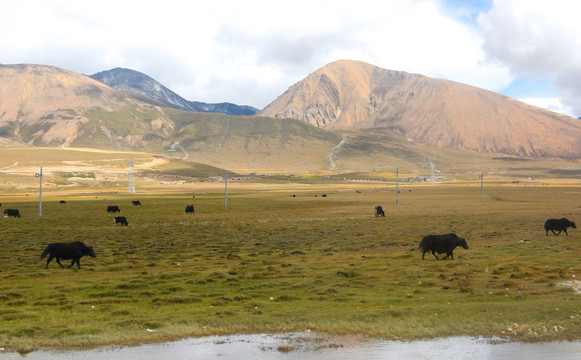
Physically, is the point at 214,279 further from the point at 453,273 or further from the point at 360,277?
the point at 453,273

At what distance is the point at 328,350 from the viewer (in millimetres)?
9867

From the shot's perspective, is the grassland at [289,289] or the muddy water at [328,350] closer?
the muddy water at [328,350]

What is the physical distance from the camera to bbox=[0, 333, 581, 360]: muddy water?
960 centimetres

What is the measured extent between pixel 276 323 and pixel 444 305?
4454 mm

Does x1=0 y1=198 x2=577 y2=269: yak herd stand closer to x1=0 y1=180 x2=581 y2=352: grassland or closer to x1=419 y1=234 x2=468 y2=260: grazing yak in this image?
x1=419 y1=234 x2=468 y2=260: grazing yak

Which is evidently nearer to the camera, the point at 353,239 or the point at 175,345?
the point at 175,345

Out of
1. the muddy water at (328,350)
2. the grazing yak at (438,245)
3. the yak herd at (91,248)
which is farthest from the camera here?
the grazing yak at (438,245)

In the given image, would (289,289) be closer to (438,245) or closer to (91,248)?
(438,245)

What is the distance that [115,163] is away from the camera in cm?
17012

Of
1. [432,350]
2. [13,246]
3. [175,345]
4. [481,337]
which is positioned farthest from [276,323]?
[13,246]

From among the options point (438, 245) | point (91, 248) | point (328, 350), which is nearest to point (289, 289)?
point (328, 350)

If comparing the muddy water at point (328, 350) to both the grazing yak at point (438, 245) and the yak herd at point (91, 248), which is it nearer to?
the yak herd at point (91, 248)

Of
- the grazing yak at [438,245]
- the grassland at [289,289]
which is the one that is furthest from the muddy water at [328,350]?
the grazing yak at [438,245]

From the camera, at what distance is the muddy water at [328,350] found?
9.60m
